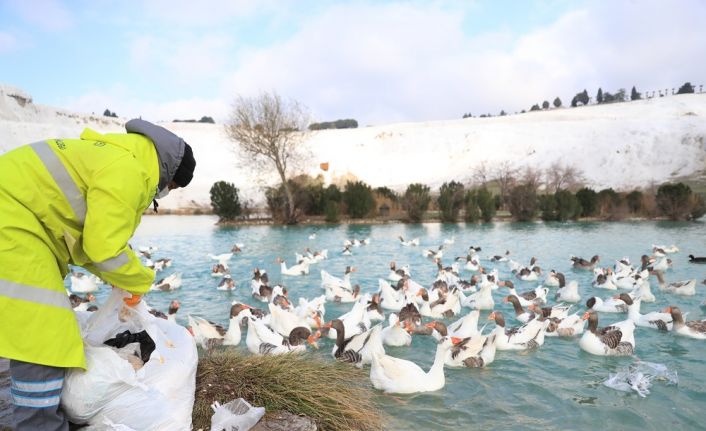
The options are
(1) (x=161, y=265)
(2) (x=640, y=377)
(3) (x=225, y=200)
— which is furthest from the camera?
(3) (x=225, y=200)

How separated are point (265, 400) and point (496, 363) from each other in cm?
411

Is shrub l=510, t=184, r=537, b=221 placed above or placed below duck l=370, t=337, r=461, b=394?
above

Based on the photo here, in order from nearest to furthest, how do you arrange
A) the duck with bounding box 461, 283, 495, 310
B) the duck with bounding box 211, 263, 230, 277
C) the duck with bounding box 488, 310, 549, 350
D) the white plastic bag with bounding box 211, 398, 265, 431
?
1. the white plastic bag with bounding box 211, 398, 265, 431
2. the duck with bounding box 488, 310, 549, 350
3. the duck with bounding box 461, 283, 495, 310
4. the duck with bounding box 211, 263, 230, 277

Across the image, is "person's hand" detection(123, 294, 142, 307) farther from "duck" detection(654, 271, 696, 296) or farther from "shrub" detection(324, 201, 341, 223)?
"shrub" detection(324, 201, 341, 223)

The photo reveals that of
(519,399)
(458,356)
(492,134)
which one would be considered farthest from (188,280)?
(492,134)

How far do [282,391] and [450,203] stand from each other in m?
25.5

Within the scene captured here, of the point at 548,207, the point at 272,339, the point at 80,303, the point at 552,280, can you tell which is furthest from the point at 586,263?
the point at 548,207

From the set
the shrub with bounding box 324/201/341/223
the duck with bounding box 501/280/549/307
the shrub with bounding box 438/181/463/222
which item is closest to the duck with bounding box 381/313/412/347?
the duck with bounding box 501/280/549/307

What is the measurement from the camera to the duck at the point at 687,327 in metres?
7.67

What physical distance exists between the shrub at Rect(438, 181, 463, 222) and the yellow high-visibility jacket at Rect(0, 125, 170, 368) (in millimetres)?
26614

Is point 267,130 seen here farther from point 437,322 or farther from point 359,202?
point 437,322

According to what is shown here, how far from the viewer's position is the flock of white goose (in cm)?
631

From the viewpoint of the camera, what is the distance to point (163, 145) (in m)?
2.72

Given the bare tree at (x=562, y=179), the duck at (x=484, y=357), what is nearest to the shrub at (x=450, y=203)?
the bare tree at (x=562, y=179)
